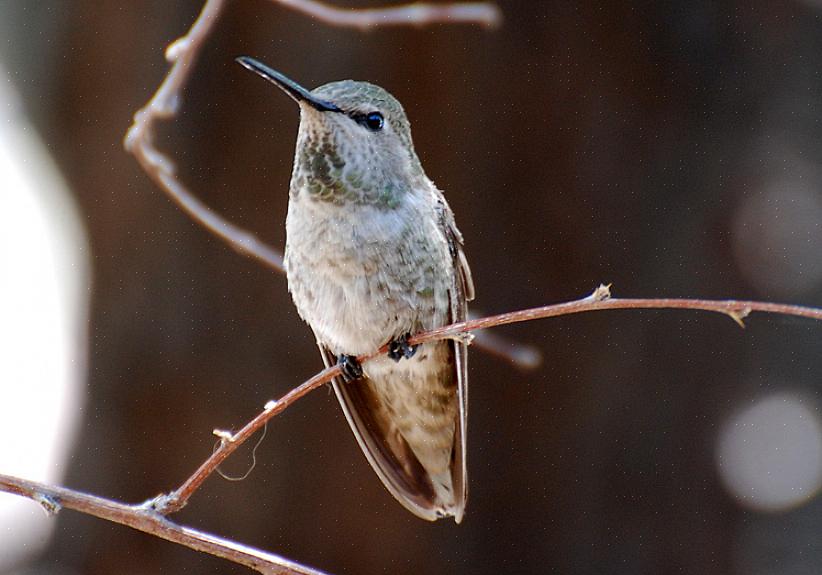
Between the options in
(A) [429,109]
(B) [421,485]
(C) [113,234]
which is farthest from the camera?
(C) [113,234]

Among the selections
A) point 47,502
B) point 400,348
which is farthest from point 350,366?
point 47,502

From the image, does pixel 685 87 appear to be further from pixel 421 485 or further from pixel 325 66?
pixel 421 485

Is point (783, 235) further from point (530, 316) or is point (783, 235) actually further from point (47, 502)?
point (47, 502)

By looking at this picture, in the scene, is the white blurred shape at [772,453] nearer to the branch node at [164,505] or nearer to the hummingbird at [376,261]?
the hummingbird at [376,261]

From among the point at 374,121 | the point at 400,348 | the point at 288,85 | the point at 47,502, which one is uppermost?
the point at 374,121

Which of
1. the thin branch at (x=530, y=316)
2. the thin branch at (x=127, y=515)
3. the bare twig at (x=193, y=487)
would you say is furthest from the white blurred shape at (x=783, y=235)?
the thin branch at (x=127, y=515)

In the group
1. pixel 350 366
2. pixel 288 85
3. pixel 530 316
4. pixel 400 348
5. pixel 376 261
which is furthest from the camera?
pixel 350 366

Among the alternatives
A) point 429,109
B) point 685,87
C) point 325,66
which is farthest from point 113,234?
point 685,87
